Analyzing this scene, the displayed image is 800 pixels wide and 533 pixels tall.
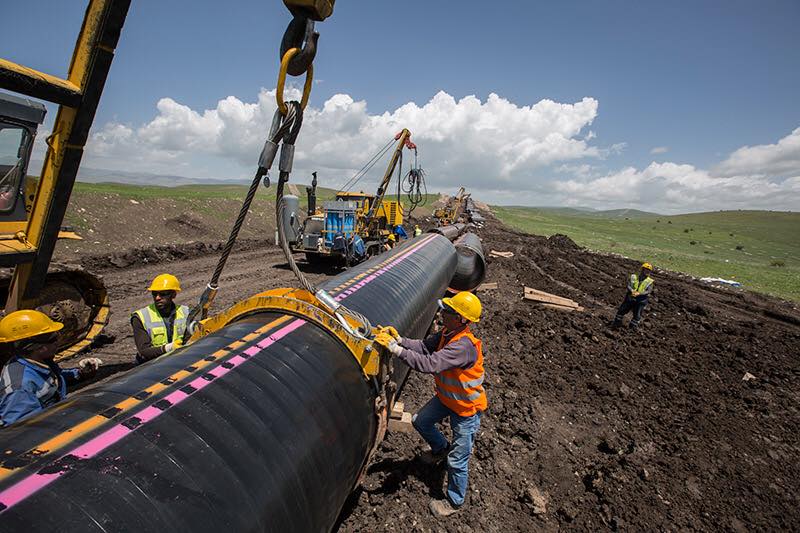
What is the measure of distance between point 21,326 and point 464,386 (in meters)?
3.95

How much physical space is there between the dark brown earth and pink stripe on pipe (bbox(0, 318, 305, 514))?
253 centimetres

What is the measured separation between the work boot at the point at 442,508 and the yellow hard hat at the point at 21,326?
3871 millimetres

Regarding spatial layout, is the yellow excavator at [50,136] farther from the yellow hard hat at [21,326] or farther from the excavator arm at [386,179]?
the excavator arm at [386,179]

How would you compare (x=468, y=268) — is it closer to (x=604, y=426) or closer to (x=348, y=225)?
(x=348, y=225)

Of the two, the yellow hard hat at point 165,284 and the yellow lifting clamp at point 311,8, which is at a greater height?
the yellow lifting clamp at point 311,8

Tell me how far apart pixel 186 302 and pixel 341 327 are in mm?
8599

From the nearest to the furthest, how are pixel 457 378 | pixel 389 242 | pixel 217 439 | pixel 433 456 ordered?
pixel 217 439
pixel 457 378
pixel 433 456
pixel 389 242

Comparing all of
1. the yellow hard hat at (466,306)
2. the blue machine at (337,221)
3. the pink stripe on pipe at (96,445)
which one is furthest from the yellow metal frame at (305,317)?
the blue machine at (337,221)

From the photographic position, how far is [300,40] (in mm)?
2547

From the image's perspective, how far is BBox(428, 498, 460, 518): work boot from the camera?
4.09 m

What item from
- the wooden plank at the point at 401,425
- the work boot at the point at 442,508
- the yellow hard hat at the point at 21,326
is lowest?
the work boot at the point at 442,508

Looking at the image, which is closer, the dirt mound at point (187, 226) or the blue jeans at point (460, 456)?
the blue jeans at point (460, 456)

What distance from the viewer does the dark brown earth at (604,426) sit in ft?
14.5

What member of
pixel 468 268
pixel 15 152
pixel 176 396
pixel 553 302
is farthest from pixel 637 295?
pixel 15 152
